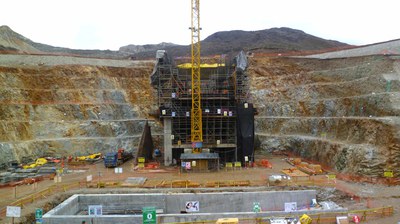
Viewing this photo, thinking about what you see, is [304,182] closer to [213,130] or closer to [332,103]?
[213,130]

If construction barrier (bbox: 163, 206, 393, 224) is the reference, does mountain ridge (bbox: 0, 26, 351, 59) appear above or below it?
above

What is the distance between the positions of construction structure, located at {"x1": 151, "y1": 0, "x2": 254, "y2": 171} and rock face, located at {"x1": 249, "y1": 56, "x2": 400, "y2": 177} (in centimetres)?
971

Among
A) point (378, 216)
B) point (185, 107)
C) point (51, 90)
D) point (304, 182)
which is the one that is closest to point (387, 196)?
point (378, 216)

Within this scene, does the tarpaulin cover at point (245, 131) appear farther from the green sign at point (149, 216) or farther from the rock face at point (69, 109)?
the green sign at point (149, 216)

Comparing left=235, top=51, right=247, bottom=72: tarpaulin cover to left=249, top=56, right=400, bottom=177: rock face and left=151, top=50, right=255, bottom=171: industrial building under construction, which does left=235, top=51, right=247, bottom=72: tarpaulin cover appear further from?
left=249, top=56, right=400, bottom=177: rock face

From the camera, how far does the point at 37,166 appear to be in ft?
124

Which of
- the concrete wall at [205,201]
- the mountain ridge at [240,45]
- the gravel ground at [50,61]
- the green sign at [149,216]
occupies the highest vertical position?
the mountain ridge at [240,45]

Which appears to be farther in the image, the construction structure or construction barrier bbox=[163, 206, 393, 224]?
the construction structure

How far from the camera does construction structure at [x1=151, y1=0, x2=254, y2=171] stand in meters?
41.0

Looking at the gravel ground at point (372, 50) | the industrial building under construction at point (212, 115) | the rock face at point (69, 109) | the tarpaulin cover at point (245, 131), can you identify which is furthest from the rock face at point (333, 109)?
the rock face at point (69, 109)

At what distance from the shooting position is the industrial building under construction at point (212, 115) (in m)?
41.0

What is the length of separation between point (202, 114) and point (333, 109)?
1788 centimetres

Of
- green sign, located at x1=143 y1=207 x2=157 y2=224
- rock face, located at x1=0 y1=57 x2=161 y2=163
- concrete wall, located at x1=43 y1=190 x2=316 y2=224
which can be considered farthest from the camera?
rock face, located at x1=0 y1=57 x2=161 y2=163

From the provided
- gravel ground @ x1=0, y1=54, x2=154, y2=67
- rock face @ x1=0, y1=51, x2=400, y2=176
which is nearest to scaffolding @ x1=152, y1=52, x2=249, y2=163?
rock face @ x1=0, y1=51, x2=400, y2=176
